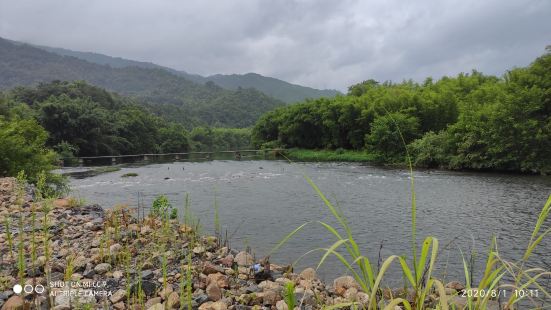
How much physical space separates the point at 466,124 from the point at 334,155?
68.2 ft

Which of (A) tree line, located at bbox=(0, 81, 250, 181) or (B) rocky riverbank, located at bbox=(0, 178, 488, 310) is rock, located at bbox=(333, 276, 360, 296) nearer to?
(B) rocky riverbank, located at bbox=(0, 178, 488, 310)

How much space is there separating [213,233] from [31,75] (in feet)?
735

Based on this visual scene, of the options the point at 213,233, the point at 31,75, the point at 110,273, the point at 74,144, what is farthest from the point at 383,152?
the point at 31,75

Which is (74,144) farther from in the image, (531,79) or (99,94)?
(531,79)

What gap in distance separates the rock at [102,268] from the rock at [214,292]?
73.5 inches

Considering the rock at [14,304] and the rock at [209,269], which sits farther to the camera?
the rock at [209,269]

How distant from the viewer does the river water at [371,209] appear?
10.1 metres

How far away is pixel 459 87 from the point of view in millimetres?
48406

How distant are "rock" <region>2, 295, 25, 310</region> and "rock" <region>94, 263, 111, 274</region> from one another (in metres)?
1.69

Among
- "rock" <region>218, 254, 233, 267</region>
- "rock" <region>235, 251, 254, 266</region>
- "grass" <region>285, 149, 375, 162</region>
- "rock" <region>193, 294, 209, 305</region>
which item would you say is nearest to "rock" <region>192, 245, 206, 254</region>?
"rock" <region>218, 254, 233, 267</region>

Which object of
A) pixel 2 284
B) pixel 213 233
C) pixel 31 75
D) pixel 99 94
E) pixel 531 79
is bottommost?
pixel 213 233

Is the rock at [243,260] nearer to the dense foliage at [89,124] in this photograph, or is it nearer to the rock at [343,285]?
the rock at [343,285]

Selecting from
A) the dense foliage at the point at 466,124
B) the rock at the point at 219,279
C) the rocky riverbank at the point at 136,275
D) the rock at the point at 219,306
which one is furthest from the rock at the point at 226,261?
the dense foliage at the point at 466,124

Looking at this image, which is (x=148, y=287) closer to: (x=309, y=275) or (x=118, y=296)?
(x=118, y=296)
